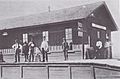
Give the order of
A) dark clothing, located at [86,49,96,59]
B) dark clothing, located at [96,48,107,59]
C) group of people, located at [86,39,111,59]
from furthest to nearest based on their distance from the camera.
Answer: dark clothing, located at [96,48,107,59] < group of people, located at [86,39,111,59] < dark clothing, located at [86,49,96,59]

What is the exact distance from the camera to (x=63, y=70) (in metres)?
9.68

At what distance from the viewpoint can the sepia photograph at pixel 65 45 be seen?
30.6 feet

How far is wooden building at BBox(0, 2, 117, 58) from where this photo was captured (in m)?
14.8

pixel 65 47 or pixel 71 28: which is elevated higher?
pixel 71 28

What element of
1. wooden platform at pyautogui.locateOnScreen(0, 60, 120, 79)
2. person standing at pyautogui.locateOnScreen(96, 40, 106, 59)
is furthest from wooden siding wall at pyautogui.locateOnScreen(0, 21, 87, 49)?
wooden platform at pyautogui.locateOnScreen(0, 60, 120, 79)

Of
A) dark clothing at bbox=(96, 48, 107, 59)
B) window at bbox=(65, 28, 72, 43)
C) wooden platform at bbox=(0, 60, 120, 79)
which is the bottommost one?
wooden platform at bbox=(0, 60, 120, 79)

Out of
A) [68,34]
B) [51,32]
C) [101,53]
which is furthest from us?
[101,53]

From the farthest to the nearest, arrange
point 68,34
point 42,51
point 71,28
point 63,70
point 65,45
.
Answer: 1. point 68,34
2. point 71,28
3. point 65,45
4. point 42,51
5. point 63,70

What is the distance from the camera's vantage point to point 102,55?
16516mm

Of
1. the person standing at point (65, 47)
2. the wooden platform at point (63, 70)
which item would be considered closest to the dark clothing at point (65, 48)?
the person standing at point (65, 47)

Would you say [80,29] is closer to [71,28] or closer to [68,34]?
[71,28]

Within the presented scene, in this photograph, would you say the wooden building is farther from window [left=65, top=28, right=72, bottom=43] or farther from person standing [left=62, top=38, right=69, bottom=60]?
person standing [left=62, top=38, right=69, bottom=60]

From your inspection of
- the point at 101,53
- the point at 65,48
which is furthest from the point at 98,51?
the point at 65,48

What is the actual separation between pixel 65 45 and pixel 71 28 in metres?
2.13
